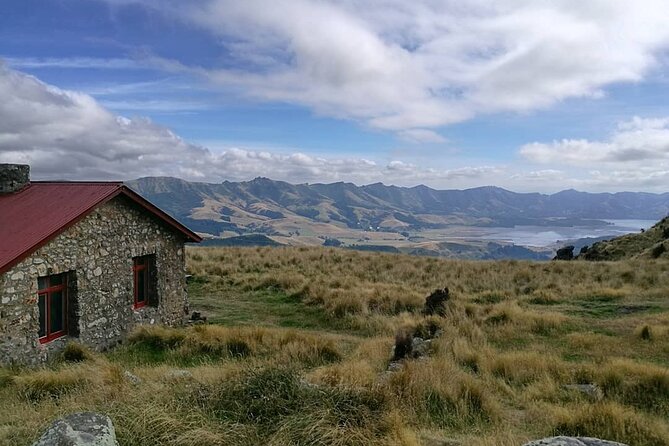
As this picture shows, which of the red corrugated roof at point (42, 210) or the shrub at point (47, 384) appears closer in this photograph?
the shrub at point (47, 384)

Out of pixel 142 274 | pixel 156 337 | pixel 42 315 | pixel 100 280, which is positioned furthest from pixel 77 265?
pixel 142 274

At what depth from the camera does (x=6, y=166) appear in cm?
1388

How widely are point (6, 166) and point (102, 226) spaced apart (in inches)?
145

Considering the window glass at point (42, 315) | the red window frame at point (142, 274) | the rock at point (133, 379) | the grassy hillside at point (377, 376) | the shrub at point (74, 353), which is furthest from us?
the red window frame at point (142, 274)

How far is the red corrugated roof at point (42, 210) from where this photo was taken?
10.7 metres

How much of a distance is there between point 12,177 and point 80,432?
467 inches

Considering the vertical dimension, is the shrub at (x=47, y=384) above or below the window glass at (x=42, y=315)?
below

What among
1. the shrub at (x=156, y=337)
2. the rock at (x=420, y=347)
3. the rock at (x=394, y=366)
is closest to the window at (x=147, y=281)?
the shrub at (x=156, y=337)

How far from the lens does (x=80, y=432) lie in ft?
15.8

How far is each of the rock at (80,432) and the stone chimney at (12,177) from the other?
1127 centimetres

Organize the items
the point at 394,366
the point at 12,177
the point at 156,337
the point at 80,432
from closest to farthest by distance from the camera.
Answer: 1. the point at 80,432
2. the point at 394,366
3. the point at 156,337
4. the point at 12,177

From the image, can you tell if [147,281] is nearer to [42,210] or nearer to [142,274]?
[142,274]

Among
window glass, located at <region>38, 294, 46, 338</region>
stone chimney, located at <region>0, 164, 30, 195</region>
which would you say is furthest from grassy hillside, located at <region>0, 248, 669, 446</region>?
stone chimney, located at <region>0, 164, 30, 195</region>

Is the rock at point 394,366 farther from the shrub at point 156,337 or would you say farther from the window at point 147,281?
the window at point 147,281
